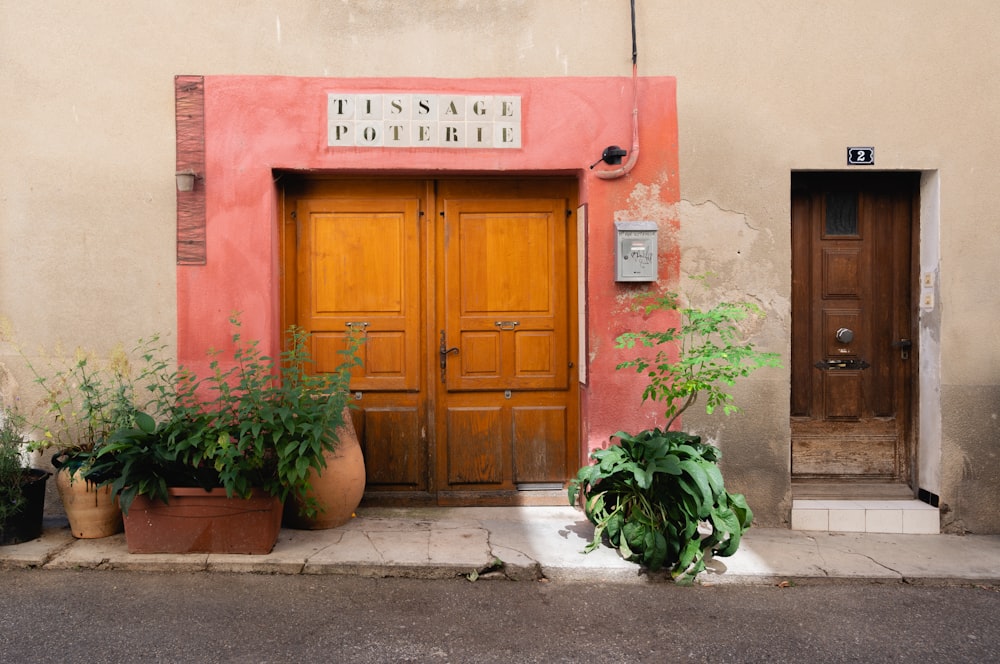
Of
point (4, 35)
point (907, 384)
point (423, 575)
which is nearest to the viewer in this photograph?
point (423, 575)

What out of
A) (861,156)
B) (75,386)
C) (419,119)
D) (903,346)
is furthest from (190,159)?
(903,346)

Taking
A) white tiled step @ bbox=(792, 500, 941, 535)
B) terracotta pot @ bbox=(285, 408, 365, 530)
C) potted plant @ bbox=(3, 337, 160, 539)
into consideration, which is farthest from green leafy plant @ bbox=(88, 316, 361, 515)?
white tiled step @ bbox=(792, 500, 941, 535)

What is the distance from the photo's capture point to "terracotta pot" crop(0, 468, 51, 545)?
4551mm

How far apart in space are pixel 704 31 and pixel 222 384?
4036 mm

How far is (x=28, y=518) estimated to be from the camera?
4617 mm

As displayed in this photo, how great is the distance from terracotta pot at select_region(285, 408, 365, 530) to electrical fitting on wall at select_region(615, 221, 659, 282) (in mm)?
2166

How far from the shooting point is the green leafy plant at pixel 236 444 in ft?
14.0

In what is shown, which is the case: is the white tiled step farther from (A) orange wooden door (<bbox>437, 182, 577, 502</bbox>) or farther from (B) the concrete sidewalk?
(A) orange wooden door (<bbox>437, 182, 577, 502</bbox>)

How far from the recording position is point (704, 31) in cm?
518

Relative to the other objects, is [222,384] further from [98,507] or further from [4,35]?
[4,35]

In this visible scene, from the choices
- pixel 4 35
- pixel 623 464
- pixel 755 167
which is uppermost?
pixel 4 35

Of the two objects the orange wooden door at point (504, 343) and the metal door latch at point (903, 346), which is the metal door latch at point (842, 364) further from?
the orange wooden door at point (504, 343)

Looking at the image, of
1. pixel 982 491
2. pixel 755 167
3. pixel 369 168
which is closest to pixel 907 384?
pixel 982 491

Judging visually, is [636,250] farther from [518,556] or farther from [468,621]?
[468,621]
